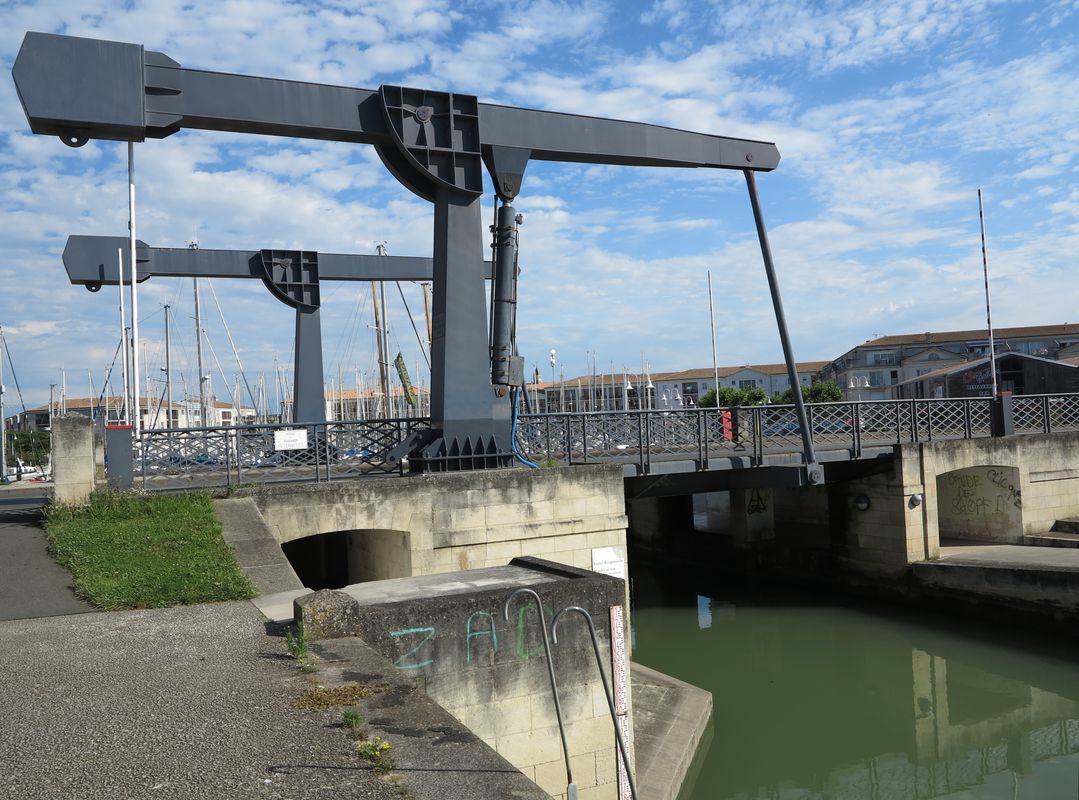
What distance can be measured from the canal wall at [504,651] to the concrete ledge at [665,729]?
6.28 feet

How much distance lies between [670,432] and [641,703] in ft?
23.4

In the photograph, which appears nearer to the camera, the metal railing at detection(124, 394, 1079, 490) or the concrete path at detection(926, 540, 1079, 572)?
the metal railing at detection(124, 394, 1079, 490)

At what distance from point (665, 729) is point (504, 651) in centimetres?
521

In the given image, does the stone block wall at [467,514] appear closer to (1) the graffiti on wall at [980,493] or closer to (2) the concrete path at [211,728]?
(2) the concrete path at [211,728]

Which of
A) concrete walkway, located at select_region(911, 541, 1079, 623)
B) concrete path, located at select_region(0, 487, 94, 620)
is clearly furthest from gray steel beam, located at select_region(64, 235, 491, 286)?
concrete walkway, located at select_region(911, 541, 1079, 623)

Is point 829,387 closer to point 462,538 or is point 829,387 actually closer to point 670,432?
point 670,432

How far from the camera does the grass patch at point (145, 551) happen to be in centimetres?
869

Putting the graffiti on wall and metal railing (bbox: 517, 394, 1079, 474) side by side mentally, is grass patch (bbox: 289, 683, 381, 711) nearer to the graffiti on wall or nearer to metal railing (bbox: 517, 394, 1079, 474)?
metal railing (bbox: 517, 394, 1079, 474)

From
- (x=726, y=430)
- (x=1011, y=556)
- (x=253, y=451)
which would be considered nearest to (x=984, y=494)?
(x=1011, y=556)

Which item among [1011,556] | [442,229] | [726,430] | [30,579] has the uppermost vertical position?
[442,229]

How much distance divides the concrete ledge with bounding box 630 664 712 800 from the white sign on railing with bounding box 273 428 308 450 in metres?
6.56

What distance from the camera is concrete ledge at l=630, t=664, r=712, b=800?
33.4 ft

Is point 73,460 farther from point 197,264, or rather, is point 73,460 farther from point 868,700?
point 868,700

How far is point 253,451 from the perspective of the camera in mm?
15477
